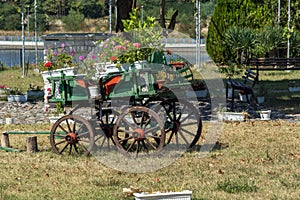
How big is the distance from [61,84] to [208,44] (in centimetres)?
2531

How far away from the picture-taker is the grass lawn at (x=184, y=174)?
8898 mm

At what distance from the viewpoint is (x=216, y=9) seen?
119 feet

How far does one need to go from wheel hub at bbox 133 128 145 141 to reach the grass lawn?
2.12 feet

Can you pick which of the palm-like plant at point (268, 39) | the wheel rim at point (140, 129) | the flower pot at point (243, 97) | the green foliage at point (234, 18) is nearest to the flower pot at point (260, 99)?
the flower pot at point (243, 97)

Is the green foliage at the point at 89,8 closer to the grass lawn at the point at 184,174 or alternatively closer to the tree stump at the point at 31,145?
the grass lawn at the point at 184,174

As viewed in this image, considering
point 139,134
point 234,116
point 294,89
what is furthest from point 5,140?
point 294,89

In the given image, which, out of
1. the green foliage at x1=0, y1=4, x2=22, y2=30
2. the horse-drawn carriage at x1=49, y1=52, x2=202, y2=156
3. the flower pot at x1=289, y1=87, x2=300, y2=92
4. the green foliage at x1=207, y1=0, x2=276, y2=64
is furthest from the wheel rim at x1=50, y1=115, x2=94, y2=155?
the green foliage at x1=0, y1=4, x2=22, y2=30

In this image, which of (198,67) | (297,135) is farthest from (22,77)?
(297,135)

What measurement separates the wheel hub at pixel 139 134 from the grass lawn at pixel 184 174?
2.12ft

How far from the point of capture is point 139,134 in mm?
10953

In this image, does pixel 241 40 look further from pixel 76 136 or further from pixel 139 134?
pixel 139 134

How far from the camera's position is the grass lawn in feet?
29.2

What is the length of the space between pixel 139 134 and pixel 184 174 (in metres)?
1.20

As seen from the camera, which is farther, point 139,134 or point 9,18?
point 9,18
